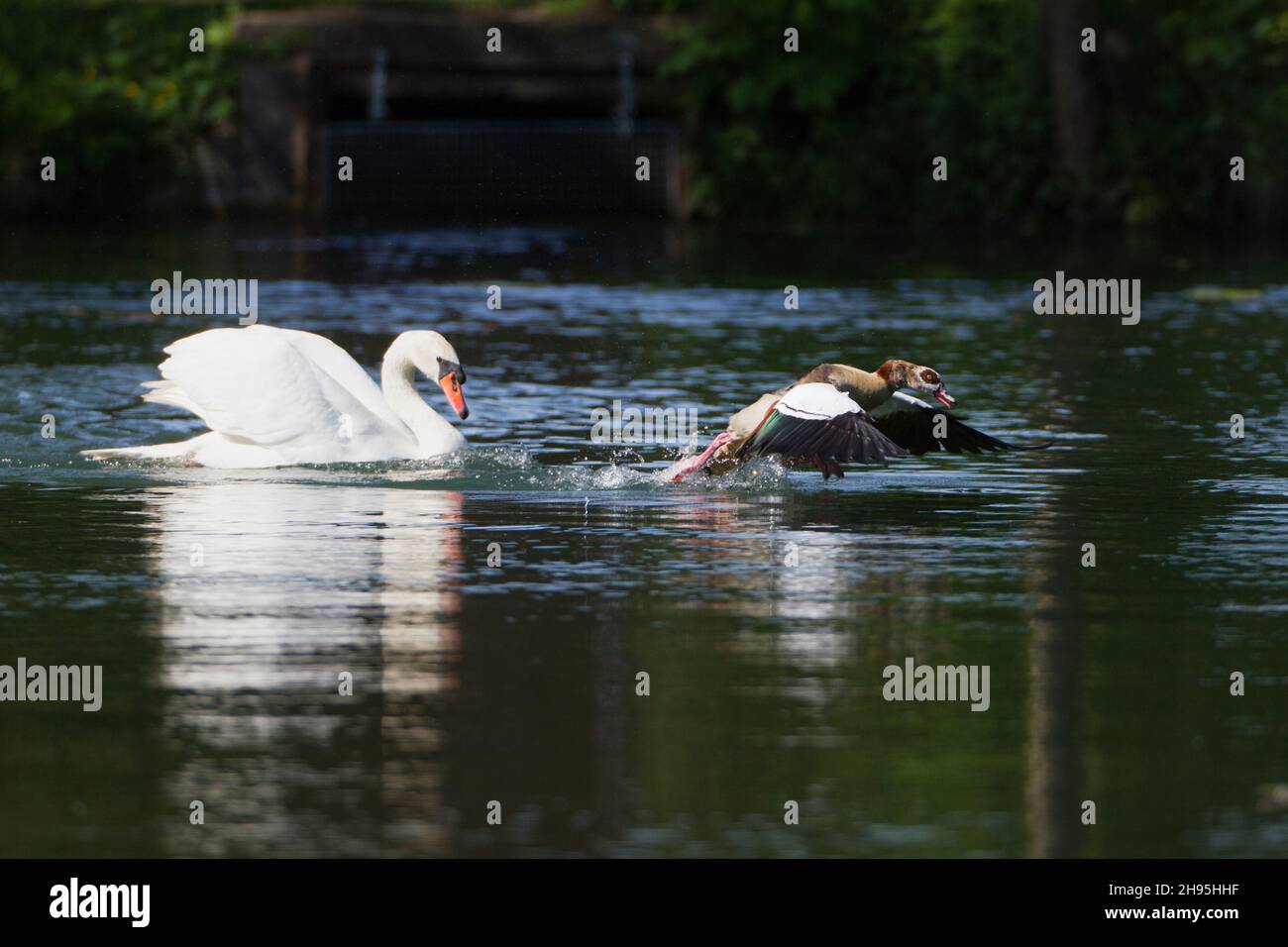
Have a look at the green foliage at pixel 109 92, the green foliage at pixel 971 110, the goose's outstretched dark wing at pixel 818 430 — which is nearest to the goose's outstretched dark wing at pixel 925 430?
the goose's outstretched dark wing at pixel 818 430

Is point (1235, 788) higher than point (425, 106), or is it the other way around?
point (425, 106)

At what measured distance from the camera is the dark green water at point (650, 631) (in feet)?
22.8

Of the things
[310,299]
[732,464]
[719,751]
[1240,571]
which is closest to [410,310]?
[310,299]

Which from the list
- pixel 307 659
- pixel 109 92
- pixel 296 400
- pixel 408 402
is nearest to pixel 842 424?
pixel 408 402

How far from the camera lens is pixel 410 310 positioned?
954 inches

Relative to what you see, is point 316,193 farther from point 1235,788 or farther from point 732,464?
point 1235,788

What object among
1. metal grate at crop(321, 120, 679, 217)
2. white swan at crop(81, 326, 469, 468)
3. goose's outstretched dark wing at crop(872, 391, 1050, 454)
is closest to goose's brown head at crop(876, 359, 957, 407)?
goose's outstretched dark wing at crop(872, 391, 1050, 454)

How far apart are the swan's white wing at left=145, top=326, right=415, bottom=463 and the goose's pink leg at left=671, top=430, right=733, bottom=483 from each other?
4.84 feet

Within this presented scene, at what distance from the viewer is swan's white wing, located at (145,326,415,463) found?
13.3 m

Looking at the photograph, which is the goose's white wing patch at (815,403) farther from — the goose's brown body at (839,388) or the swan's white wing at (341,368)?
the swan's white wing at (341,368)

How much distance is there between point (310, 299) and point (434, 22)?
52.2ft

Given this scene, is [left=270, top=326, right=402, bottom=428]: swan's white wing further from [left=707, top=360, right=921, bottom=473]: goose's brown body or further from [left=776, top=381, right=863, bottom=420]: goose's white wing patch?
[left=776, top=381, right=863, bottom=420]: goose's white wing patch

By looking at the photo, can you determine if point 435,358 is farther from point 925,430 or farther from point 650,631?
point 650,631

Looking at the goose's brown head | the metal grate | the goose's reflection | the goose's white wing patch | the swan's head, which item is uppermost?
the metal grate
